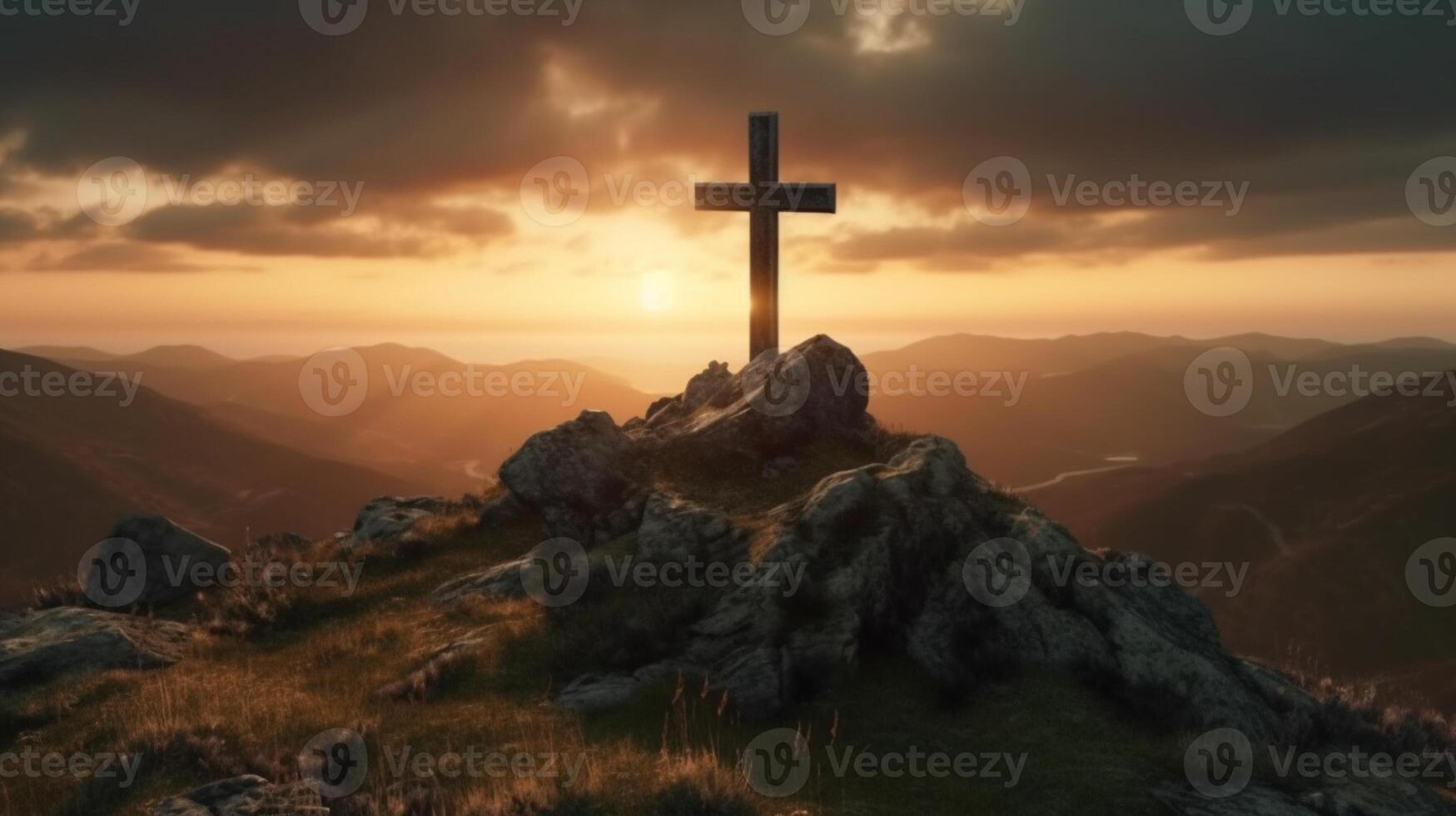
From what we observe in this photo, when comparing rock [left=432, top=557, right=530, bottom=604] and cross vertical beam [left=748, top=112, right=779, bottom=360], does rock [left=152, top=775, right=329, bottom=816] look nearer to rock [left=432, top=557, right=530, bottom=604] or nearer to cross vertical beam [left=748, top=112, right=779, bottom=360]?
rock [left=432, top=557, right=530, bottom=604]

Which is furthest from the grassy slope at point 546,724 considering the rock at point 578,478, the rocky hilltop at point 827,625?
the rock at point 578,478

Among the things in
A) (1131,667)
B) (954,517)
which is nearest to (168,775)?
(954,517)

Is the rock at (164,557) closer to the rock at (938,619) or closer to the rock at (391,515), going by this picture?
the rock at (391,515)

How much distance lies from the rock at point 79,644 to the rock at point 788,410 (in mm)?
10644

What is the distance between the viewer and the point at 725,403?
2322 cm

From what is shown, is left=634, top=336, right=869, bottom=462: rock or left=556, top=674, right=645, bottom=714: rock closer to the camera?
left=556, top=674, right=645, bottom=714: rock

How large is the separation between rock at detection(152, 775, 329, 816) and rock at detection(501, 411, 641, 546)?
35.3 ft

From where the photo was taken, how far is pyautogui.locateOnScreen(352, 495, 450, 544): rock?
23.8 m

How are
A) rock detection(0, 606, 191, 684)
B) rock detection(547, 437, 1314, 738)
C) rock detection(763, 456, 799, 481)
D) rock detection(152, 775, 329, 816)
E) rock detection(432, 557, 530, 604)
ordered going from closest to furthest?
rock detection(152, 775, 329, 816) → rock detection(547, 437, 1314, 738) → rock detection(0, 606, 191, 684) → rock detection(432, 557, 530, 604) → rock detection(763, 456, 799, 481)

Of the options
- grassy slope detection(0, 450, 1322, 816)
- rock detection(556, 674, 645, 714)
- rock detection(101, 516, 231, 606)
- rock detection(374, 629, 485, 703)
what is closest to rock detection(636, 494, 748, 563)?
grassy slope detection(0, 450, 1322, 816)

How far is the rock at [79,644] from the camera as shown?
47.0ft

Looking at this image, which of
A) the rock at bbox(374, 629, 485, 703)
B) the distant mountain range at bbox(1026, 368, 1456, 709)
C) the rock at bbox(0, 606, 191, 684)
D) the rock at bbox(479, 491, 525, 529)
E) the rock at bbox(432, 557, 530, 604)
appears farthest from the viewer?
the distant mountain range at bbox(1026, 368, 1456, 709)

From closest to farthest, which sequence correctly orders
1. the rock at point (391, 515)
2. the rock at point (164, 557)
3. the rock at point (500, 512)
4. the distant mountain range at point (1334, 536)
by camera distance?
1. the rock at point (164, 557)
2. the rock at point (500, 512)
3. the rock at point (391, 515)
4. the distant mountain range at point (1334, 536)

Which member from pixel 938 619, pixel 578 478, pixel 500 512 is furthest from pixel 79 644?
pixel 938 619
